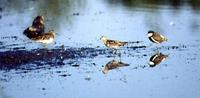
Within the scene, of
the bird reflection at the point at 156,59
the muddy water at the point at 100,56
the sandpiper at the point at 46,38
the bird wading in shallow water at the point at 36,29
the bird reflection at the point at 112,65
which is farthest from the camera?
the bird wading in shallow water at the point at 36,29

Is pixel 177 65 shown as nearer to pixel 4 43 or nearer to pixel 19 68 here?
pixel 19 68

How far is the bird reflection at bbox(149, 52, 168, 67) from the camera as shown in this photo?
17573mm

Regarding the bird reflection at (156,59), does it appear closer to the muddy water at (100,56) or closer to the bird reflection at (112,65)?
the muddy water at (100,56)

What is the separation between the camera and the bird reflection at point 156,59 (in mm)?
17573

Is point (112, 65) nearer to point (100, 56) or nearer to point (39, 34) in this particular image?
point (100, 56)

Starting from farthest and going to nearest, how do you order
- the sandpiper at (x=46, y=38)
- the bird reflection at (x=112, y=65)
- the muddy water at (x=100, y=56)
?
the sandpiper at (x=46, y=38), the bird reflection at (x=112, y=65), the muddy water at (x=100, y=56)

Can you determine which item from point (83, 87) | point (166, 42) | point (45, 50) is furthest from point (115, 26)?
point (83, 87)

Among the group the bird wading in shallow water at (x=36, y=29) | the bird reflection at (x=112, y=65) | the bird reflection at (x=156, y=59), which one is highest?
the bird wading in shallow water at (x=36, y=29)

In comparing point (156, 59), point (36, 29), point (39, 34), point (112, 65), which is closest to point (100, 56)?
point (112, 65)

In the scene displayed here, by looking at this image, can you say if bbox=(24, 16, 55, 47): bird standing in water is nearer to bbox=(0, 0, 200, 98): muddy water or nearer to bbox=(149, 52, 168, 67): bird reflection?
bbox=(0, 0, 200, 98): muddy water

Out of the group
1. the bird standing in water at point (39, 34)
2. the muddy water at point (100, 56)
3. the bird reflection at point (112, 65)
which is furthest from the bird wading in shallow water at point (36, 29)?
the bird reflection at point (112, 65)

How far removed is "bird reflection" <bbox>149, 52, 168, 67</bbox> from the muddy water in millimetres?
151

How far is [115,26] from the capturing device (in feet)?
82.8

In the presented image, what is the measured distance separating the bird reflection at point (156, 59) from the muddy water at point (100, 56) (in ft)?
0.49
